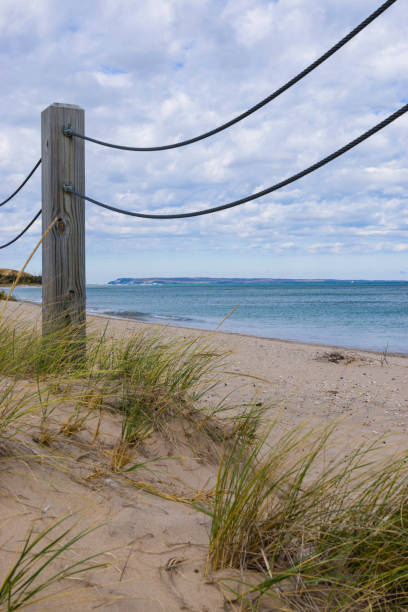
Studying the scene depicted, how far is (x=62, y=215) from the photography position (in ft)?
12.5

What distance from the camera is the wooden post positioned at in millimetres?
3775

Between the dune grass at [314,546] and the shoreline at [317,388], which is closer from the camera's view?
the dune grass at [314,546]

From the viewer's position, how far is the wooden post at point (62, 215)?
3775 millimetres

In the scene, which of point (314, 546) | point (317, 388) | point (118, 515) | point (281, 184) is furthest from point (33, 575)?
point (317, 388)

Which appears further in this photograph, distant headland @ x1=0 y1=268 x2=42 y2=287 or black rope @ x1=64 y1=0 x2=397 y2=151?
distant headland @ x1=0 y1=268 x2=42 y2=287

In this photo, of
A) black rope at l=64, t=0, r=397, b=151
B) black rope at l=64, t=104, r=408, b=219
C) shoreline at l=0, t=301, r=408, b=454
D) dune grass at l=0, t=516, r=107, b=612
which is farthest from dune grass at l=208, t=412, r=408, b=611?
black rope at l=64, t=0, r=397, b=151

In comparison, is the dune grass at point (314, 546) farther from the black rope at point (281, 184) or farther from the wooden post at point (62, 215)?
the wooden post at point (62, 215)

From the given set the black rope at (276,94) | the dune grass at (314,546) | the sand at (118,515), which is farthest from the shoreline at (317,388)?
the black rope at (276,94)

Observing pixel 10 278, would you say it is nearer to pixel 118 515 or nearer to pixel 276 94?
pixel 276 94

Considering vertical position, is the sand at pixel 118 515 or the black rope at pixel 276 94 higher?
the black rope at pixel 276 94

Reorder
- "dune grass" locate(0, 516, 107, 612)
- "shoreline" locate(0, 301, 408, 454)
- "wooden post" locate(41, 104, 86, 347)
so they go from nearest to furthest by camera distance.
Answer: "dune grass" locate(0, 516, 107, 612), "wooden post" locate(41, 104, 86, 347), "shoreline" locate(0, 301, 408, 454)

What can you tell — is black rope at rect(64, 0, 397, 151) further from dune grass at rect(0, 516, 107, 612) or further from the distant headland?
dune grass at rect(0, 516, 107, 612)

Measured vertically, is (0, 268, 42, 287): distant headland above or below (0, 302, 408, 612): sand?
above

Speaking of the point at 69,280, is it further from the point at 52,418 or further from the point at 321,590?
the point at 321,590
